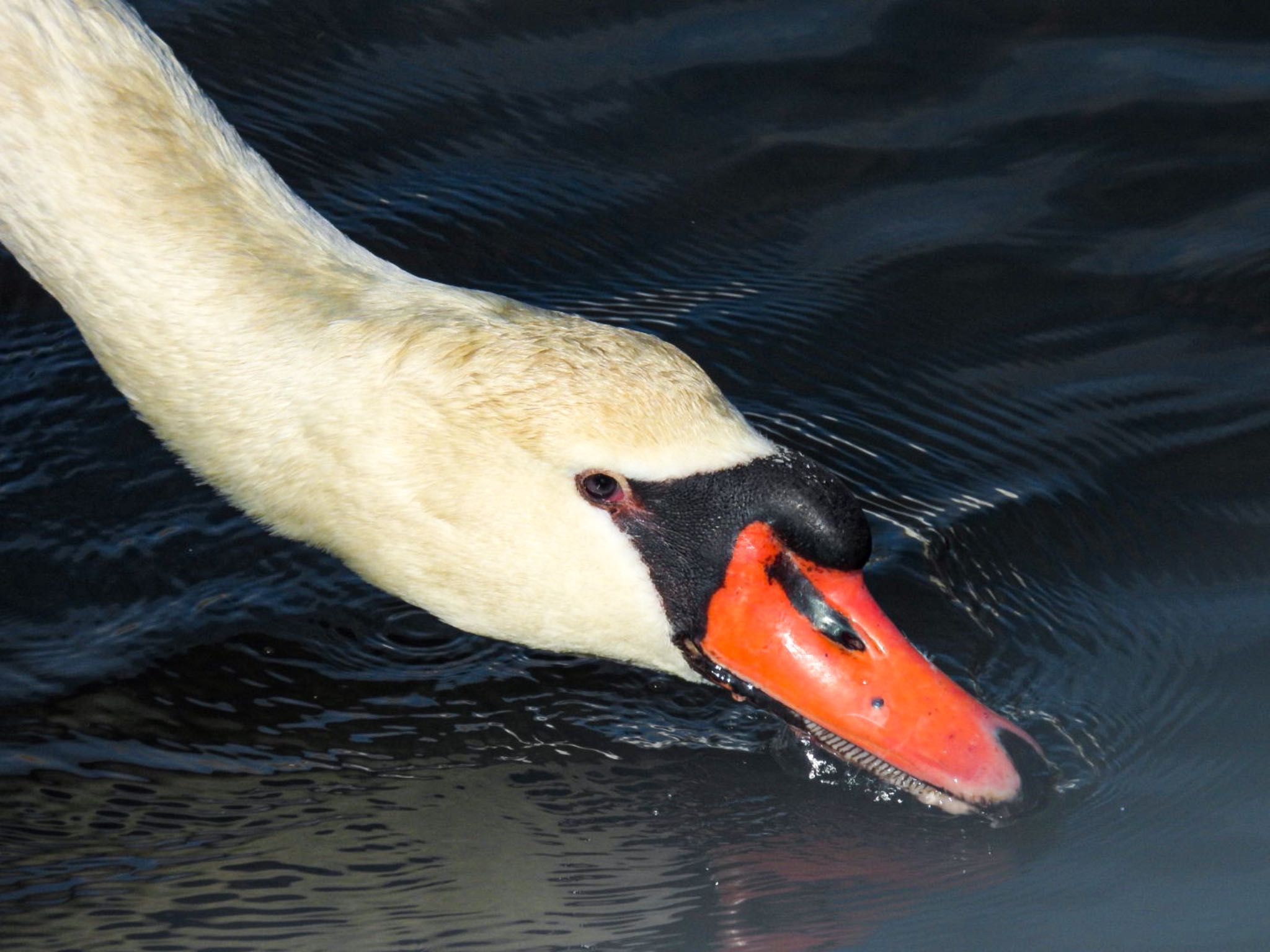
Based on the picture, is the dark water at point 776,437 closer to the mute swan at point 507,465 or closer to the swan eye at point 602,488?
the mute swan at point 507,465

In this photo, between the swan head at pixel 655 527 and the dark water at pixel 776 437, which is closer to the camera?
the swan head at pixel 655 527

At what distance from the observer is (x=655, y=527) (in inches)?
201

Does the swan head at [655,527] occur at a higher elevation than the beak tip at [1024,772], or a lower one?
higher

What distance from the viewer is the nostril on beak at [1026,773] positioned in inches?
199

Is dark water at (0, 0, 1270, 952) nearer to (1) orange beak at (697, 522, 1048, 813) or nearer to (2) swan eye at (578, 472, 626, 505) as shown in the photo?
(1) orange beak at (697, 522, 1048, 813)

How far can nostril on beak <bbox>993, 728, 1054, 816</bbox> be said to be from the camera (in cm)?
505

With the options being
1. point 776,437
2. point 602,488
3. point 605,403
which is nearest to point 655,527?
point 602,488

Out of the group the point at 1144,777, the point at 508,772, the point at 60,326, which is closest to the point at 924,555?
the point at 1144,777

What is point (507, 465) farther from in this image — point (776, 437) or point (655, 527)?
point (776, 437)

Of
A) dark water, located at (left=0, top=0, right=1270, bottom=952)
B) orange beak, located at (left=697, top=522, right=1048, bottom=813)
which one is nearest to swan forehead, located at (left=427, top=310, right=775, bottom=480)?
orange beak, located at (left=697, top=522, right=1048, bottom=813)

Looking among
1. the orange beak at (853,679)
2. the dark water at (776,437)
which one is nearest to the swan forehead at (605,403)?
the orange beak at (853,679)

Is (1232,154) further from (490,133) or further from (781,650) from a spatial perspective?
(781,650)

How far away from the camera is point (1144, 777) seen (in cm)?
558

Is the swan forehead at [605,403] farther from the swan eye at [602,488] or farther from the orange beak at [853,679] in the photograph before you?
the orange beak at [853,679]
